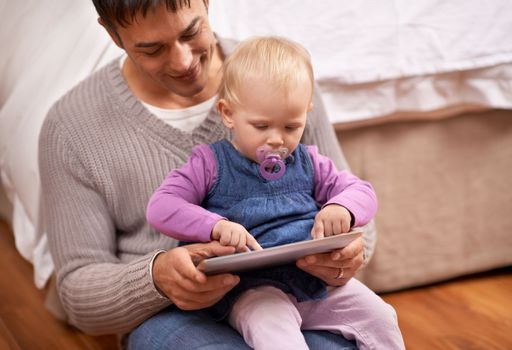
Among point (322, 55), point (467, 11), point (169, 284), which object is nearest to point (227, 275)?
point (169, 284)

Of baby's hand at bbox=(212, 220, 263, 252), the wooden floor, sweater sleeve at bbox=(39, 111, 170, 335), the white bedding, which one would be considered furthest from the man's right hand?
the wooden floor

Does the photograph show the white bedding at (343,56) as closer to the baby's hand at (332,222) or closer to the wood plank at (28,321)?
the wood plank at (28,321)

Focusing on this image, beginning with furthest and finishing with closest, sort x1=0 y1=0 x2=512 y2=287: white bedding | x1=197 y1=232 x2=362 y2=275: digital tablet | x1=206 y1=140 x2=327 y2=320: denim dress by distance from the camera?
x1=0 y1=0 x2=512 y2=287: white bedding, x1=206 y1=140 x2=327 y2=320: denim dress, x1=197 y1=232 x2=362 y2=275: digital tablet

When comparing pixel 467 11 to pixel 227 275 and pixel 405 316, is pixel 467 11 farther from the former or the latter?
pixel 227 275

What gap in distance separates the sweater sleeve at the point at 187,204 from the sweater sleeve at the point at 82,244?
0.16 metres

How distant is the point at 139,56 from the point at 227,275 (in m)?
0.45

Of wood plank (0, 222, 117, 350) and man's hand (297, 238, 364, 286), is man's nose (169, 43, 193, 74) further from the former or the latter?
wood plank (0, 222, 117, 350)

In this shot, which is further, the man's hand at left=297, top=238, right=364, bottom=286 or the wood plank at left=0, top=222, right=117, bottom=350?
the wood plank at left=0, top=222, right=117, bottom=350

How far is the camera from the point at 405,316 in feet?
6.27

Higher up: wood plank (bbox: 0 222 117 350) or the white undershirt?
the white undershirt

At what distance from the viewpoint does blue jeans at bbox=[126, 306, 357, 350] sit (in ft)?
4.13

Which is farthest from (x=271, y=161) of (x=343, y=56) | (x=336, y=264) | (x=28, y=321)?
(x=28, y=321)

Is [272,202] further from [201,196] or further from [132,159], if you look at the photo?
[132,159]

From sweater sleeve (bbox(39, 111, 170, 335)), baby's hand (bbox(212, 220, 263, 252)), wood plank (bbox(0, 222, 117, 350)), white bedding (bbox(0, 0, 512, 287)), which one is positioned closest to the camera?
baby's hand (bbox(212, 220, 263, 252))
